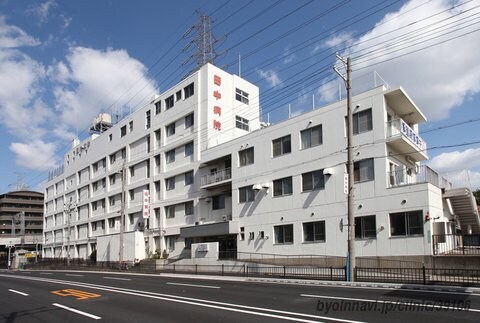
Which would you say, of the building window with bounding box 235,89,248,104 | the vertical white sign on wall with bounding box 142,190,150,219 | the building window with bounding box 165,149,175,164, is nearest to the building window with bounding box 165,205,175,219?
the vertical white sign on wall with bounding box 142,190,150,219

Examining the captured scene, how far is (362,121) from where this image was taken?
98.0 ft

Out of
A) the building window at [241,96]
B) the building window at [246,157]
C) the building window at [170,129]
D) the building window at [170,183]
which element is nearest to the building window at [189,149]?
the building window at [170,183]

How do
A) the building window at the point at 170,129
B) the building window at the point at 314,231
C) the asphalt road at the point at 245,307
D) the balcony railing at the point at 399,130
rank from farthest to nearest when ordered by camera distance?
the building window at the point at 170,129 < the building window at the point at 314,231 < the balcony railing at the point at 399,130 < the asphalt road at the point at 245,307

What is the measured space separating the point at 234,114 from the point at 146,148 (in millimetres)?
14129

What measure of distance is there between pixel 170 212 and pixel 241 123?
12997mm

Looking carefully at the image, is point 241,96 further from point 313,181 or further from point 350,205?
point 350,205

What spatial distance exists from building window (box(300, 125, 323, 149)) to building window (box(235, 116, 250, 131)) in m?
14.9

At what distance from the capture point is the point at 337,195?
30125mm

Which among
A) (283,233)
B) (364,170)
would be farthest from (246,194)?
(364,170)

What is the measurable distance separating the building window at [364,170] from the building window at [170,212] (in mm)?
24448

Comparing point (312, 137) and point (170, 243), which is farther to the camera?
point (170, 243)

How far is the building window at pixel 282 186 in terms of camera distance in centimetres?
3406

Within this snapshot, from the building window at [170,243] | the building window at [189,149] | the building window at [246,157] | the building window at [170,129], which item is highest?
the building window at [170,129]

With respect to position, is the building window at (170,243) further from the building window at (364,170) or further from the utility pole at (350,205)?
the utility pole at (350,205)
